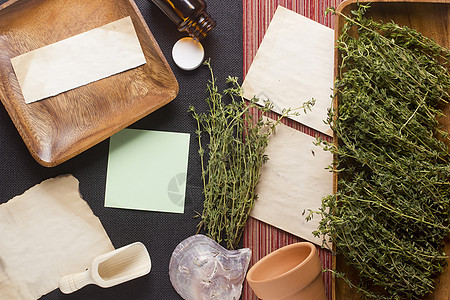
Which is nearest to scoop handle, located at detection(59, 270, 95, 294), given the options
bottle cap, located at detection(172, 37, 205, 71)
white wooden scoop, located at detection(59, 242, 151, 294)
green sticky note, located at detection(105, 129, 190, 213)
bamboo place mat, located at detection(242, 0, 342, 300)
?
white wooden scoop, located at detection(59, 242, 151, 294)

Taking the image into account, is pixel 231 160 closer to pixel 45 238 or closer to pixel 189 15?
pixel 189 15

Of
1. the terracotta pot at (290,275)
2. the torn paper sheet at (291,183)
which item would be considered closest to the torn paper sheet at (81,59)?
→ the torn paper sheet at (291,183)

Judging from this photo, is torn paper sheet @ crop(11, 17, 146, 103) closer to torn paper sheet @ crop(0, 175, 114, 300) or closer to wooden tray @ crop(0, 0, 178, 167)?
wooden tray @ crop(0, 0, 178, 167)

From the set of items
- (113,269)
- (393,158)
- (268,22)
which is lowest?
(113,269)

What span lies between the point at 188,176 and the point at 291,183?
10.0 inches

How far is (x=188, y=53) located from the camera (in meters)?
0.98

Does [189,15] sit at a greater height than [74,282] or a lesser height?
greater

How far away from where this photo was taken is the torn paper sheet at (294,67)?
3.23ft

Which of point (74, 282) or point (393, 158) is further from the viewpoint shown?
point (74, 282)

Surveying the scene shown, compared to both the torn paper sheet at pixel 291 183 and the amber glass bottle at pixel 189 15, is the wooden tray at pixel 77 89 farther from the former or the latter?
the torn paper sheet at pixel 291 183

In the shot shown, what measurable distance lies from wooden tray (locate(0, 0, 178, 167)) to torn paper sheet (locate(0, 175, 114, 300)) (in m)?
0.12

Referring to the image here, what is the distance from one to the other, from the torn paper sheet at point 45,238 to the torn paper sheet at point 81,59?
230 millimetres

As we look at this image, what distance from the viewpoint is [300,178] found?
0.98 meters

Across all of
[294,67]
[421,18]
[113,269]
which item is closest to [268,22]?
[294,67]
